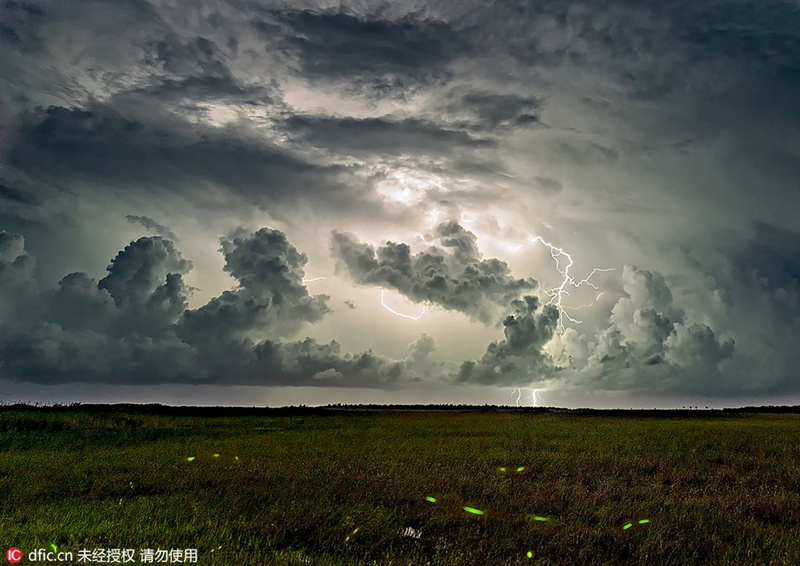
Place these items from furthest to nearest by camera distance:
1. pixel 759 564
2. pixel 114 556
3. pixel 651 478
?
pixel 651 478
pixel 759 564
pixel 114 556

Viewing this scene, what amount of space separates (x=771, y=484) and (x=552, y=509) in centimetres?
1024

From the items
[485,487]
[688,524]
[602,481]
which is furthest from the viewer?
[602,481]

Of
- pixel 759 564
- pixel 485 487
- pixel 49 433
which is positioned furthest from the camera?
pixel 49 433

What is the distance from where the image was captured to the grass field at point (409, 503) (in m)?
11.7

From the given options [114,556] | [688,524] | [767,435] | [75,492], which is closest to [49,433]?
[75,492]

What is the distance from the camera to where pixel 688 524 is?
14.4 meters

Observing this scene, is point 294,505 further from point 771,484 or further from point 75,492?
point 771,484

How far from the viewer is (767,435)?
39125 mm

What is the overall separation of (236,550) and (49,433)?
1279 inches

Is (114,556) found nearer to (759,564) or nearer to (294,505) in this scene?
(294,505)

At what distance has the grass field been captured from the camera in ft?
38.5

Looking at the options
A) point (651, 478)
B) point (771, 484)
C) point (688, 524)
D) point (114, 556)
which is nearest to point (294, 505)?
point (114, 556)

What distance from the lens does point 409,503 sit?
15773 millimetres

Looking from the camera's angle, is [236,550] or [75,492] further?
[75,492]
